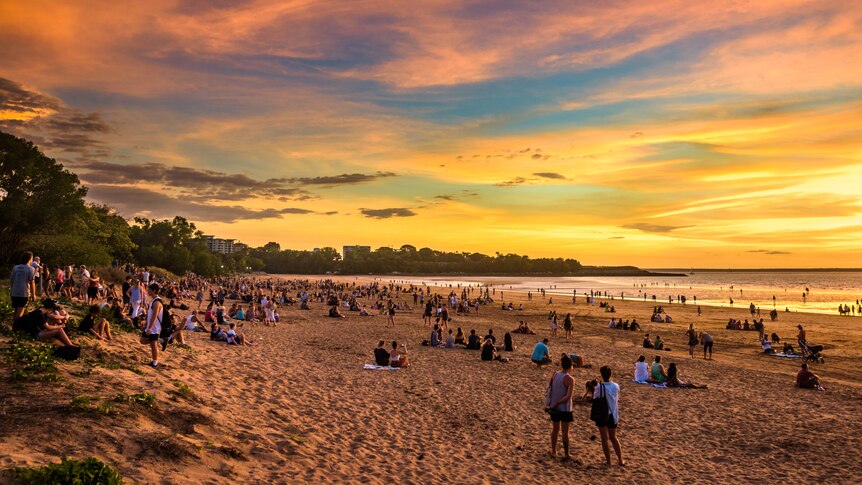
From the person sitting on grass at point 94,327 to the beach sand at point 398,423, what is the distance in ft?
1.97

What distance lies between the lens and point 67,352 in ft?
35.3

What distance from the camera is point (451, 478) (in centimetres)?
899

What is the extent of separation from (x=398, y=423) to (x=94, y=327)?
8.97 metres

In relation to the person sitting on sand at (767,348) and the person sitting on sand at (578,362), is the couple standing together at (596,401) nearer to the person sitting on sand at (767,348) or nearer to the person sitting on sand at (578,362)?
the person sitting on sand at (578,362)

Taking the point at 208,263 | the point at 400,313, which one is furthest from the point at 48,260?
the point at 208,263

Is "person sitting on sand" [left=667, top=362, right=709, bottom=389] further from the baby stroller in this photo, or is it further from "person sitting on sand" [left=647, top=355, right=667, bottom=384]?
the baby stroller

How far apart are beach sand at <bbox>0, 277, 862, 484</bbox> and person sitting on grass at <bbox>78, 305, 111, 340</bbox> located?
601 millimetres

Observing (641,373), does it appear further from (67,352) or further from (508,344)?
(67,352)

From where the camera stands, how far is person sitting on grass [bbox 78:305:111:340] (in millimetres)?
13172

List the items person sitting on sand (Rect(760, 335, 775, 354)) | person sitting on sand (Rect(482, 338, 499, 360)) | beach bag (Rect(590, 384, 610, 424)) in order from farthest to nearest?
person sitting on sand (Rect(760, 335, 775, 354)), person sitting on sand (Rect(482, 338, 499, 360)), beach bag (Rect(590, 384, 610, 424))

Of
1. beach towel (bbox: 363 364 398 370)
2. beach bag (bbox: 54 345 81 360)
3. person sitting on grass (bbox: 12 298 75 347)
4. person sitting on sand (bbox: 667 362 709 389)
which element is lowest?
beach towel (bbox: 363 364 398 370)

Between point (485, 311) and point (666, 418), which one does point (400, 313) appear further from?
point (666, 418)

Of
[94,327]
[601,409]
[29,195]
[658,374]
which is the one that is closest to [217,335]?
[94,327]

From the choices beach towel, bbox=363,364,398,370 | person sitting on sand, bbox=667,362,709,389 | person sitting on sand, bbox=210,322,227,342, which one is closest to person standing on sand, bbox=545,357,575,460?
person sitting on sand, bbox=667,362,709,389
